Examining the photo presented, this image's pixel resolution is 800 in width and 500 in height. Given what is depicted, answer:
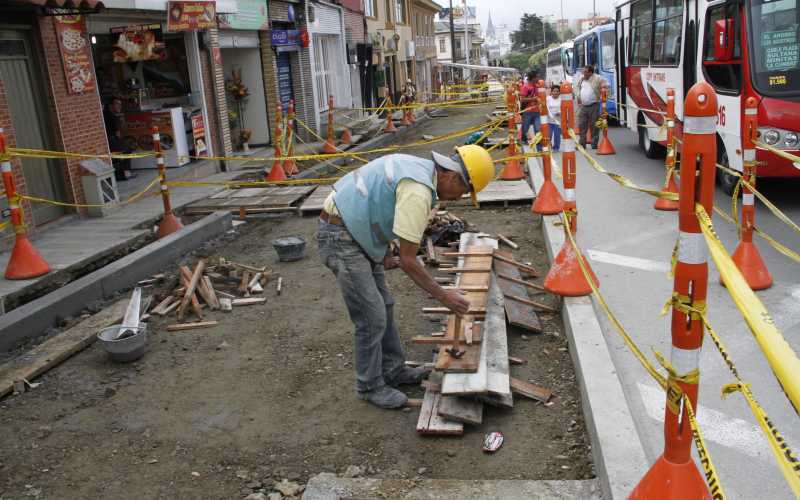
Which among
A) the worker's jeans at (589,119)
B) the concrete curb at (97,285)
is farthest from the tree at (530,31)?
the concrete curb at (97,285)

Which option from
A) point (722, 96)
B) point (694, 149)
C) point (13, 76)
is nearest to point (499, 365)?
point (694, 149)

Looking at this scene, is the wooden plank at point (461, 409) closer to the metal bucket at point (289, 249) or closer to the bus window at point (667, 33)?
the metal bucket at point (289, 249)

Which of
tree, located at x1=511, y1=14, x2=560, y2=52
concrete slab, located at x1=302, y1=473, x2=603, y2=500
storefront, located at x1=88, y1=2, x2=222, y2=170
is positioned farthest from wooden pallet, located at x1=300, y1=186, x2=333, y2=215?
tree, located at x1=511, y1=14, x2=560, y2=52

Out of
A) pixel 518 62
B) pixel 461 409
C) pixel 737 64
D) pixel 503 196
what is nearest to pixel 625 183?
pixel 461 409

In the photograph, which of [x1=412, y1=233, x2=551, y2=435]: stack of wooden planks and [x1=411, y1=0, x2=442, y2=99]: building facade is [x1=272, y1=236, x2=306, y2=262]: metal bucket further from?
[x1=411, y1=0, x2=442, y2=99]: building facade

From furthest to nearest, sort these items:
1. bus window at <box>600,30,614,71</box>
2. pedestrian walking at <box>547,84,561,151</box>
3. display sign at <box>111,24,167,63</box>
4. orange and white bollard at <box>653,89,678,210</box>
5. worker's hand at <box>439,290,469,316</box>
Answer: bus window at <box>600,30,614,71</box> → pedestrian walking at <box>547,84,561,151</box> → display sign at <box>111,24,167,63</box> → orange and white bollard at <box>653,89,678,210</box> → worker's hand at <box>439,290,469,316</box>

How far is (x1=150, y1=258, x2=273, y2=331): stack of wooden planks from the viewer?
6.62 meters

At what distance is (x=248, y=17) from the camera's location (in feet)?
55.5

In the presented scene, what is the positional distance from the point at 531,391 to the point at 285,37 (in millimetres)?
16594

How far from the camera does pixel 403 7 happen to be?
41000 mm

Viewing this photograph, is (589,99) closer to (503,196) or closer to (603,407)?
(503,196)

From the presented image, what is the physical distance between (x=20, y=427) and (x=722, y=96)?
9.22 m

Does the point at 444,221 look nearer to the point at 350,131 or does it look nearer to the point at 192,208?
the point at 192,208

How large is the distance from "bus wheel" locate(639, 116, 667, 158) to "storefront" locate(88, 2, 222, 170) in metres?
9.14
